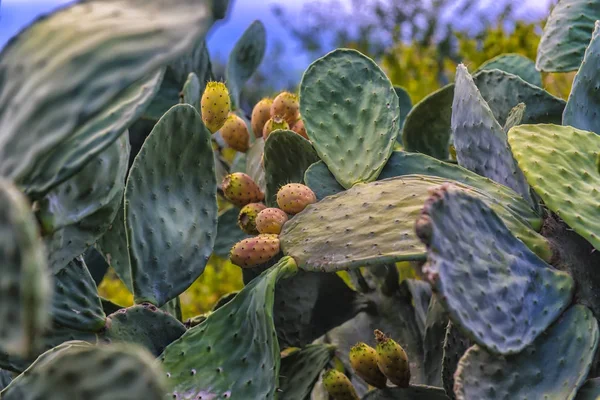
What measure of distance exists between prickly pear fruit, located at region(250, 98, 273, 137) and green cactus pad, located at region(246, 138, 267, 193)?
0.03 metres

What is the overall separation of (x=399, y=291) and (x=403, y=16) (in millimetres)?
9669

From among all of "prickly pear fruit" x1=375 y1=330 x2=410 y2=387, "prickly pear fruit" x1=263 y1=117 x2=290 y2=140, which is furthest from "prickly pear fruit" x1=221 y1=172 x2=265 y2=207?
"prickly pear fruit" x1=375 y1=330 x2=410 y2=387

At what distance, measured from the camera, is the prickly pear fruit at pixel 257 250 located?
1.06 m

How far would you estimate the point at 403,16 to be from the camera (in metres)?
10.6

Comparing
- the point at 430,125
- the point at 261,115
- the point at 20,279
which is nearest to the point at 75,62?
the point at 20,279

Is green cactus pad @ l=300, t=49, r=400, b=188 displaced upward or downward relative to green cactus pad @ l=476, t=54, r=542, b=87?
upward

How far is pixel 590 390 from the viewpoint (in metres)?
0.87

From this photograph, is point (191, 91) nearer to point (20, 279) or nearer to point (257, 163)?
point (257, 163)

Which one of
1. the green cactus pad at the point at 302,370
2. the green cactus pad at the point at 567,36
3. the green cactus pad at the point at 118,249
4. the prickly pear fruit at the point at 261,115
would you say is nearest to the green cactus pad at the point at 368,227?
the green cactus pad at the point at 302,370

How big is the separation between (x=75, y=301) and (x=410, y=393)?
0.49 m

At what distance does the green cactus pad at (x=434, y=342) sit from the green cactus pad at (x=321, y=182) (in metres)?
0.23

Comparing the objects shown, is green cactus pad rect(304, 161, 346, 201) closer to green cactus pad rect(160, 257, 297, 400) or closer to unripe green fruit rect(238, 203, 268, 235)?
unripe green fruit rect(238, 203, 268, 235)

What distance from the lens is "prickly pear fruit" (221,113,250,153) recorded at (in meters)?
1.43

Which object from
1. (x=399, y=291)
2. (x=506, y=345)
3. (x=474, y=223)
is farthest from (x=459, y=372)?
(x=399, y=291)
